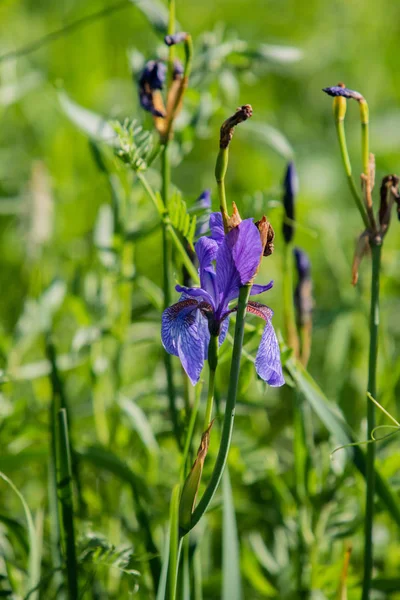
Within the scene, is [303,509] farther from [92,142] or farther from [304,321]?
[92,142]

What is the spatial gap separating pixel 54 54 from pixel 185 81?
2.42 m

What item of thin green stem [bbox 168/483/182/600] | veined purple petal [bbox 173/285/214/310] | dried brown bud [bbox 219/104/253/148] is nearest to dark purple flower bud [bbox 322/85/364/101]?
dried brown bud [bbox 219/104/253/148]

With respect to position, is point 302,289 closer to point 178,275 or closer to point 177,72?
point 178,275

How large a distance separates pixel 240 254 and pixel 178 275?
33 cm

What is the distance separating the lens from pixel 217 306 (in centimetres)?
77

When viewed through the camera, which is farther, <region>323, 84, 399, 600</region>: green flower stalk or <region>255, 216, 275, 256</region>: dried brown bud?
<region>323, 84, 399, 600</region>: green flower stalk

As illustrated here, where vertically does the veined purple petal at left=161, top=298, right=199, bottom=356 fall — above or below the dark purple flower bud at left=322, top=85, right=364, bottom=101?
below

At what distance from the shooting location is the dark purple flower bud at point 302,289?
1.19 m

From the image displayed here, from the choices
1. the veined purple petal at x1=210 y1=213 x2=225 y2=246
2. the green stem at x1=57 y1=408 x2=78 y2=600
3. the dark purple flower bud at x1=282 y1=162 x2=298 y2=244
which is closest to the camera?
the veined purple petal at x1=210 y1=213 x2=225 y2=246

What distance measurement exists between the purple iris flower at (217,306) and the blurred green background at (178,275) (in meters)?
0.24

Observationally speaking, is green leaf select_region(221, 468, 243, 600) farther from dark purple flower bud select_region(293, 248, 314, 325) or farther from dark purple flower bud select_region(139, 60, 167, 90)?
dark purple flower bud select_region(139, 60, 167, 90)

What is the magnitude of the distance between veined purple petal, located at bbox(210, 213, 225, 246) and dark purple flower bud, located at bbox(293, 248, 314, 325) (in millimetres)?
392

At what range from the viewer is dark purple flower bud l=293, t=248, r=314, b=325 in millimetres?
1188

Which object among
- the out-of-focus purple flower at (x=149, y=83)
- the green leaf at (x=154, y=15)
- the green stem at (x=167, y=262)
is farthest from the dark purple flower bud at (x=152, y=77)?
the green leaf at (x=154, y=15)
